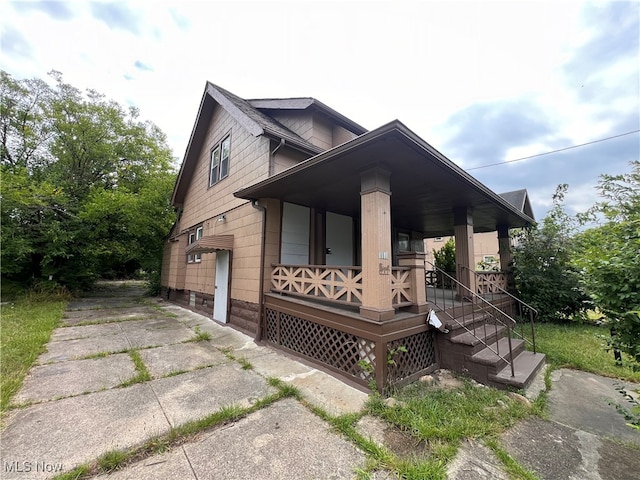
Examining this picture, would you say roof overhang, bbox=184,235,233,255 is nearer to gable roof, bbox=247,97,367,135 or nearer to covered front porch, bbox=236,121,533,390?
covered front porch, bbox=236,121,533,390

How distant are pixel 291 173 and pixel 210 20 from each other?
5698 millimetres

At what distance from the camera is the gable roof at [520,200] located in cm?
937

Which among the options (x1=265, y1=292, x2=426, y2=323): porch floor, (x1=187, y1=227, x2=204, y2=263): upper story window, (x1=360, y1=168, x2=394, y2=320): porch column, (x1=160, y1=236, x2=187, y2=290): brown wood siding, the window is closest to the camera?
(x1=360, y1=168, x2=394, y2=320): porch column

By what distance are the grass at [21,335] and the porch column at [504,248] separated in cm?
1123

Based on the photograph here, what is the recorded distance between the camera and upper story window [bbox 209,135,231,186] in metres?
8.33

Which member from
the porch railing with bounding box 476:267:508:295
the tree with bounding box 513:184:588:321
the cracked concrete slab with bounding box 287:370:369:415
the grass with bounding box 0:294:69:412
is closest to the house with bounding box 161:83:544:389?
the cracked concrete slab with bounding box 287:370:369:415

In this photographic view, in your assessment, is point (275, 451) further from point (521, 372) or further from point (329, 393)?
point (521, 372)

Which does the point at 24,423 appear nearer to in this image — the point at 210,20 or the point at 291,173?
the point at 291,173

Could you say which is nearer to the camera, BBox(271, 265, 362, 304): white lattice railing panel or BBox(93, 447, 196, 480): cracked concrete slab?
BBox(93, 447, 196, 480): cracked concrete slab

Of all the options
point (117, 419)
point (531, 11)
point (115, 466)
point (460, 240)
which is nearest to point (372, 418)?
point (115, 466)

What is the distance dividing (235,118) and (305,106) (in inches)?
74.3

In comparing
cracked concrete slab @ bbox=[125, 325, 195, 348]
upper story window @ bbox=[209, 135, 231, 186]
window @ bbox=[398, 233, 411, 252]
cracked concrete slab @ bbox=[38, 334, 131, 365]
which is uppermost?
upper story window @ bbox=[209, 135, 231, 186]

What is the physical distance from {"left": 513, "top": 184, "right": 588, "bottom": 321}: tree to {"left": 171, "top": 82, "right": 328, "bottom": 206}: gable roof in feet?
23.7

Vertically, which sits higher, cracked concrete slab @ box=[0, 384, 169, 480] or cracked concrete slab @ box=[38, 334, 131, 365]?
cracked concrete slab @ box=[0, 384, 169, 480]
